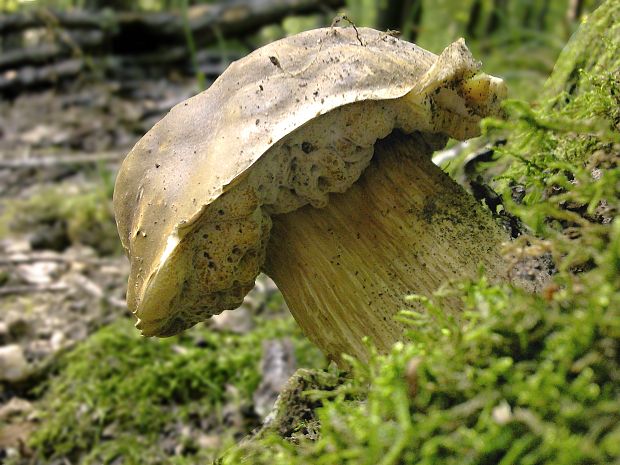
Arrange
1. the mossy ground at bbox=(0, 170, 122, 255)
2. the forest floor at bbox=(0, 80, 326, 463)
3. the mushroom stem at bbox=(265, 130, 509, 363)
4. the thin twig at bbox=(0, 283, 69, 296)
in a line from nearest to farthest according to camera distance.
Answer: the mushroom stem at bbox=(265, 130, 509, 363), the forest floor at bbox=(0, 80, 326, 463), the thin twig at bbox=(0, 283, 69, 296), the mossy ground at bbox=(0, 170, 122, 255)

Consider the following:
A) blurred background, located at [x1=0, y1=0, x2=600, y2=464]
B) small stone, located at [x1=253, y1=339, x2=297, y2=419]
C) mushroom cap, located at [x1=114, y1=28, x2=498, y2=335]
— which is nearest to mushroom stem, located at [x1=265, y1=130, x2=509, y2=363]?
mushroom cap, located at [x1=114, y1=28, x2=498, y2=335]

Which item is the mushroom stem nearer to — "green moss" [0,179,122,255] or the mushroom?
the mushroom

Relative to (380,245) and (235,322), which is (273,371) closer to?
(235,322)

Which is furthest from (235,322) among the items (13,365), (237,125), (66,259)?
(237,125)

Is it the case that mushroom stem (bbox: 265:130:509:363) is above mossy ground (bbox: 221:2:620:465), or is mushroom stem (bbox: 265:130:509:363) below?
above

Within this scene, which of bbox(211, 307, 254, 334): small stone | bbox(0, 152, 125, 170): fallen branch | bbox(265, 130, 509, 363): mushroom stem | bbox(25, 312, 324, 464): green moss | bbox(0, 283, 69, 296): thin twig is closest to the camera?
bbox(265, 130, 509, 363): mushroom stem

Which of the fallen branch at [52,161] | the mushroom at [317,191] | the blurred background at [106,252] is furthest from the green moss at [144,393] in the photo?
the fallen branch at [52,161]

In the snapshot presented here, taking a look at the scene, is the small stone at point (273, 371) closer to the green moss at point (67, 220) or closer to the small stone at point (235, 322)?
the small stone at point (235, 322)

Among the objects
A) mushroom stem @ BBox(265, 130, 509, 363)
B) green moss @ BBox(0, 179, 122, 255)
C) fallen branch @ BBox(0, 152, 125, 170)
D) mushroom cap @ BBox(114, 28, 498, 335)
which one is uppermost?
fallen branch @ BBox(0, 152, 125, 170)

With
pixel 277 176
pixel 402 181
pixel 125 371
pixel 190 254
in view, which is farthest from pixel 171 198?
pixel 125 371
